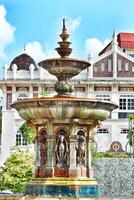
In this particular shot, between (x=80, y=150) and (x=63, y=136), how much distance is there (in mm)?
514

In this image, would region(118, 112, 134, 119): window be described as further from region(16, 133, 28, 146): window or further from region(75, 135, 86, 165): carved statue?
region(75, 135, 86, 165): carved statue

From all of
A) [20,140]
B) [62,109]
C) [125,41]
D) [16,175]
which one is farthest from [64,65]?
[125,41]

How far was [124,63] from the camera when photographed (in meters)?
56.1

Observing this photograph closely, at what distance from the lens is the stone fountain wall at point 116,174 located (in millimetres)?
37938

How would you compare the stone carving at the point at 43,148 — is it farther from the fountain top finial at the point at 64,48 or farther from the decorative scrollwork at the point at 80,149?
the fountain top finial at the point at 64,48

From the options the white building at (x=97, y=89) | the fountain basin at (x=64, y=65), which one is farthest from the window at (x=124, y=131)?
the fountain basin at (x=64, y=65)

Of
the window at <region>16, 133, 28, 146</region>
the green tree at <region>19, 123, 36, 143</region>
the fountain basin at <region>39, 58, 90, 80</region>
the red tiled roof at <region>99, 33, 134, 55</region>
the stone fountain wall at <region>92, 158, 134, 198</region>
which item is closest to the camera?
the fountain basin at <region>39, 58, 90, 80</region>

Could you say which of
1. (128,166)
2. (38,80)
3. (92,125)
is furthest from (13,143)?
(92,125)

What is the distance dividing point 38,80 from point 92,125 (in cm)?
4029

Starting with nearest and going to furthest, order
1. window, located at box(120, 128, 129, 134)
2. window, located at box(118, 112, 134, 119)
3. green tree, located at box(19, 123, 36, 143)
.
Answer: green tree, located at box(19, 123, 36, 143)
window, located at box(120, 128, 129, 134)
window, located at box(118, 112, 134, 119)

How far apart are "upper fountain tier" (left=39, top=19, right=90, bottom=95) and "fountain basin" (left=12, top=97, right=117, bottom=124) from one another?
81 centimetres

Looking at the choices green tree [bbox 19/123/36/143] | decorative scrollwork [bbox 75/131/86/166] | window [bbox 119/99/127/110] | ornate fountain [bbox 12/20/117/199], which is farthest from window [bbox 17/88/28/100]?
decorative scrollwork [bbox 75/131/86/166]

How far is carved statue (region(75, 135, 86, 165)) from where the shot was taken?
1380 cm

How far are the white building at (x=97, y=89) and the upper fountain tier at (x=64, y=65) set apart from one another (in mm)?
39270
